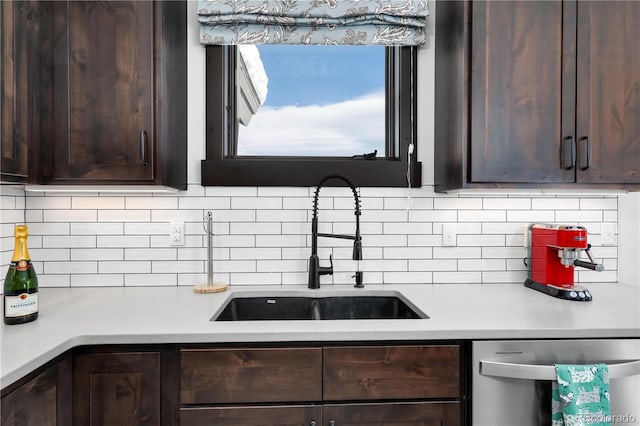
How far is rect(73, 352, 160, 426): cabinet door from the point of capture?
1.22 meters

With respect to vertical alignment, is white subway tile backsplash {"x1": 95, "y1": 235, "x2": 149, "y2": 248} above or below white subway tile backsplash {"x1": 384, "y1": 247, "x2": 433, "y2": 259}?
above

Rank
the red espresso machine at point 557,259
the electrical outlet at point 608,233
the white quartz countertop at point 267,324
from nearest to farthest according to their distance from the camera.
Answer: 1. the white quartz countertop at point 267,324
2. the red espresso machine at point 557,259
3. the electrical outlet at point 608,233

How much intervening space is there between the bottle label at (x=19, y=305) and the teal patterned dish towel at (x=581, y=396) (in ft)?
5.51

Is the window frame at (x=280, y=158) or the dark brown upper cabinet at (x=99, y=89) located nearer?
the dark brown upper cabinet at (x=99, y=89)

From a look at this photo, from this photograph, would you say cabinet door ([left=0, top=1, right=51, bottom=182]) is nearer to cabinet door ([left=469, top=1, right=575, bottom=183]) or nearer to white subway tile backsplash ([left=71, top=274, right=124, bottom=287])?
white subway tile backsplash ([left=71, top=274, right=124, bottom=287])

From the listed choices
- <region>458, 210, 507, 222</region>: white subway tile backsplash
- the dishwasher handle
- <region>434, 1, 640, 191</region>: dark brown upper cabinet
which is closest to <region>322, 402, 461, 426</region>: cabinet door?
the dishwasher handle

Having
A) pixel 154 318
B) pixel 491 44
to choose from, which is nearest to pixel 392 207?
pixel 491 44

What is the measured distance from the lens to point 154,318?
136cm

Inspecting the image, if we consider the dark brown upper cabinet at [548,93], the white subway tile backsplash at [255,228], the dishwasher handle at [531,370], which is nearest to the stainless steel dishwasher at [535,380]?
the dishwasher handle at [531,370]

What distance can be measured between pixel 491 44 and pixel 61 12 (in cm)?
170

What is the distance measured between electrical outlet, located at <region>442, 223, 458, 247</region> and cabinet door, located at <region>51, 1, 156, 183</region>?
140cm

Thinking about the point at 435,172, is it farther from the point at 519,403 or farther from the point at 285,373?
the point at 285,373

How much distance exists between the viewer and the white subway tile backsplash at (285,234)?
1862mm

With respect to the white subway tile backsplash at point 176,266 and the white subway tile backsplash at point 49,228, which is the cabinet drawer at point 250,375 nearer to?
the white subway tile backsplash at point 176,266
